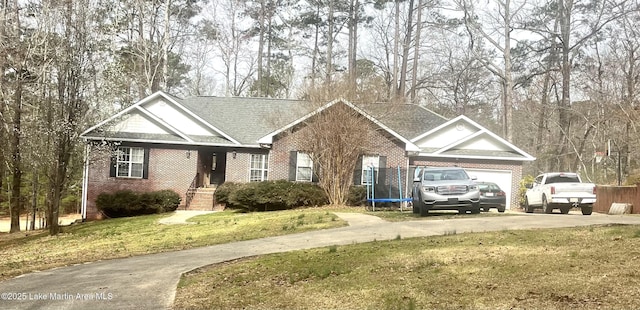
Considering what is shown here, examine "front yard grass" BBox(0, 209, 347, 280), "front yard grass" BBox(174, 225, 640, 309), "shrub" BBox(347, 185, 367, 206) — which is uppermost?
"shrub" BBox(347, 185, 367, 206)

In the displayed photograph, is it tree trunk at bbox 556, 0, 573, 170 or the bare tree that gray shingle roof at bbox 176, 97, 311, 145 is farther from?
tree trunk at bbox 556, 0, 573, 170

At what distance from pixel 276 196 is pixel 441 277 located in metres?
15.5

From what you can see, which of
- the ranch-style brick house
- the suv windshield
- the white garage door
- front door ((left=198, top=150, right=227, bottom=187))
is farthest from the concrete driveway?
front door ((left=198, top=150, right=227, bottom=187))

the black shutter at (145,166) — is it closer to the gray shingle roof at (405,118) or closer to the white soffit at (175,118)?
the white soffit at (175,118)

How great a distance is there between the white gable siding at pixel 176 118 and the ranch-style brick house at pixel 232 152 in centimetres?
5

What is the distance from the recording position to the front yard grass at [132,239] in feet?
44.4

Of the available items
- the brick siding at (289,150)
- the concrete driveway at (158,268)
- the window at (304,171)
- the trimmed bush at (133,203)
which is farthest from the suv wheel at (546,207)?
the trimmed bush at (133,203)

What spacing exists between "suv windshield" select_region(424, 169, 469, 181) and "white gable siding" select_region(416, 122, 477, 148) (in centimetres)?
1029

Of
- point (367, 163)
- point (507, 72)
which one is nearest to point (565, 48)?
point (507, 72)

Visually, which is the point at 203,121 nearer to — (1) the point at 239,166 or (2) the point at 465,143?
(1) the point at 239,166

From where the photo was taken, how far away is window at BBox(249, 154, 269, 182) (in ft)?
87.9

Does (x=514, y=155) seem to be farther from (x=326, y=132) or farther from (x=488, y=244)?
(x=488, y=244)

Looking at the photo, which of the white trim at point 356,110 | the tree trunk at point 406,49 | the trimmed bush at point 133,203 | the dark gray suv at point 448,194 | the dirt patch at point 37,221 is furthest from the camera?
the tree trunk at point 406,49

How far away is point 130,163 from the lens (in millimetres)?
26234
